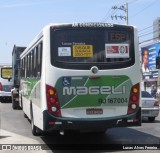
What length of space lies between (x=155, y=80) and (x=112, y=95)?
127 feet

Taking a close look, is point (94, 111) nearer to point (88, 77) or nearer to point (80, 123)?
point (80, 123)

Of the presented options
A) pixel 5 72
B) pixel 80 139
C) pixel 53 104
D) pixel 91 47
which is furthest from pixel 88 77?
pixel 5 72

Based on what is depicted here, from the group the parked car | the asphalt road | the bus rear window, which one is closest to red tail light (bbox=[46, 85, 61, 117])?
the asphalt road

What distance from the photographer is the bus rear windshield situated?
35.5 ft

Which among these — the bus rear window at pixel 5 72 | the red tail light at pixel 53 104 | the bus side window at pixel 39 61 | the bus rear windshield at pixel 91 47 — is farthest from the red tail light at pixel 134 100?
the bus rear window at pixel 5 72

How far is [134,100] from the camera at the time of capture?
36.5 ft

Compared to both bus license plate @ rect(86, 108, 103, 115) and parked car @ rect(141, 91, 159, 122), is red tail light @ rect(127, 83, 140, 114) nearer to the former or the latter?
bus license plate @ rect(86, 108, 103, 115)

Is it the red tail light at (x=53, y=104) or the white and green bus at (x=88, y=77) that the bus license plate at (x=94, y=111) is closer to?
the white and green bus at (x=88, y=77)

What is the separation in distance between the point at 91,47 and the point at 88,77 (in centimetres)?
76

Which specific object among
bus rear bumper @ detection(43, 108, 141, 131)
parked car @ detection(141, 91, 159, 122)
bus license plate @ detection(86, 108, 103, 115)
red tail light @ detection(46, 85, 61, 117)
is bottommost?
parked car @ detection(141, 91, 159, 122)

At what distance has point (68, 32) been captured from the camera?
430 inches

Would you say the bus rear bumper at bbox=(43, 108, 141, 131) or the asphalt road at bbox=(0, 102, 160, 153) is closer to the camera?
the bus rear bumper at bbox=(43, 108, 141, 131)

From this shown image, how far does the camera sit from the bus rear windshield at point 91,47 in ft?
35.5

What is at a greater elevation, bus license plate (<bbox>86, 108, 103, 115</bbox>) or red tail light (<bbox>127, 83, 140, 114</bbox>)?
red tail light (<bbox>127, 83, 140, 114</bbox>)
